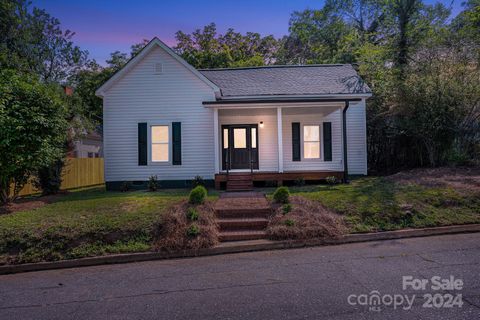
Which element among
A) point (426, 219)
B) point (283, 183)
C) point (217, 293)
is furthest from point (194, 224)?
point (283, 183)

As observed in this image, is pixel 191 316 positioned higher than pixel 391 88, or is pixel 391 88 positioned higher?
pixel 391 88

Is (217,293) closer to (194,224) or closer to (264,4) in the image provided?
(194,224)

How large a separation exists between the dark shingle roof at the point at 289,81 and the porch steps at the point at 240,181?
3.90m

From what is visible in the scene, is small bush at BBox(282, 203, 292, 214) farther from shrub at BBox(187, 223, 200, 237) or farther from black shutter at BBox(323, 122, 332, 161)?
black shutter at BBox(323, 122, 332, 161)

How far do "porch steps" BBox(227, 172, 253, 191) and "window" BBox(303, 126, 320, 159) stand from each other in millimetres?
3411

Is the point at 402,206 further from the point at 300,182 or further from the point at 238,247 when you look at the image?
the point at 300,182

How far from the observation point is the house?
37.2 feet

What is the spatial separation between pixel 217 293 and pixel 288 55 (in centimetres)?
2801

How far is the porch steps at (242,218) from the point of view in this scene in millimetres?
6336

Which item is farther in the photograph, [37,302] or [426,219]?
[426,219]

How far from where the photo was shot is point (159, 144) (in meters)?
12.1

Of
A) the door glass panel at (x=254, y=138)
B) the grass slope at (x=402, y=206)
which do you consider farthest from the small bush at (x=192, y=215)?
the door glass panel at (x=254, y=138)

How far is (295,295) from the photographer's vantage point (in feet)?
12.4

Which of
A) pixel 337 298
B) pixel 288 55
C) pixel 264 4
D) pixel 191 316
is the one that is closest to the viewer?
pixel 191 316
